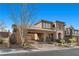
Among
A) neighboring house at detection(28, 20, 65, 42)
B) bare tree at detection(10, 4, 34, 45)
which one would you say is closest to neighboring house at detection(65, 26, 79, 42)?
neighboring house at detection(28, 20, 65, 42)

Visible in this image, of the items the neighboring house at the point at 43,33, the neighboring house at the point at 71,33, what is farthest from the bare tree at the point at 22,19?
the neighboring house at the point at 71,33

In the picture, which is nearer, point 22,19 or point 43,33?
point 22,19

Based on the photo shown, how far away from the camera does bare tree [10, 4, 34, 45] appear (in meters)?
7.57

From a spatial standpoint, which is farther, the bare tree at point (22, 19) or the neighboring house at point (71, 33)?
the neighboring house at point (71, 33)

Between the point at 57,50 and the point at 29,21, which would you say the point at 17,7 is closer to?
the point at 29,21

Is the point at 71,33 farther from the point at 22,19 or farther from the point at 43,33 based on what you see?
the point at 22,19

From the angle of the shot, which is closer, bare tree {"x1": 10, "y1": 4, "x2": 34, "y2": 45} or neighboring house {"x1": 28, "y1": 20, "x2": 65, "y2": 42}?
bare tree {"x1": 10, "y1": 4, "x2": 34, "y2": 45}

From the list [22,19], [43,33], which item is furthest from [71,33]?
[22,19]

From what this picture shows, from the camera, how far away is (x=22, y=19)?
777 centimetres

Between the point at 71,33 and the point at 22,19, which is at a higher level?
the point at 22,19

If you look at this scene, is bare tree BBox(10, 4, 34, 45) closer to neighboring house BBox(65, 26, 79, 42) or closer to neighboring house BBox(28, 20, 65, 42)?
neighboring house BBox(28, 20, 65, 42)

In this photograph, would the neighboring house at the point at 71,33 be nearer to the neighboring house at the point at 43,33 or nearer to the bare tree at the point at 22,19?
the neighboring house at the point at 43,33

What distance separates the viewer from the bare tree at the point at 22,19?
7.57 meters

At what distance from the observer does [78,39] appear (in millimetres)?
8359
